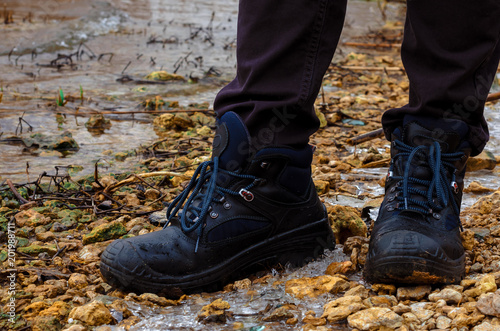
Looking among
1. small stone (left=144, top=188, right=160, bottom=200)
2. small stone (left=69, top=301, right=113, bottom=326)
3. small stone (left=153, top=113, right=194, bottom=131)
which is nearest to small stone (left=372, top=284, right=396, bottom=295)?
small stone (left=69, top=301, right=113, bottom=326)

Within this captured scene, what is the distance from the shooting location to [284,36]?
1.49 metres

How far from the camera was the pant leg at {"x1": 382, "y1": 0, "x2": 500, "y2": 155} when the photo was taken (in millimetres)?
1526

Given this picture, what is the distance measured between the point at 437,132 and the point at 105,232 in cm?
108

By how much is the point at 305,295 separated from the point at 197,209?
378 mm

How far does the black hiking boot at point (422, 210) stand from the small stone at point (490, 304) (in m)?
0.13

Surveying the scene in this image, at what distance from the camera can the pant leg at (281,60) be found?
4.86ft

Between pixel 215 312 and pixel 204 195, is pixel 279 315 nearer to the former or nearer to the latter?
pixel 215 312

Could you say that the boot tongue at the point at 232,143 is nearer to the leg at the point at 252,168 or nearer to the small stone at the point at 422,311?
the leg at the point at 252,168

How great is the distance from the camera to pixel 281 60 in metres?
1.51

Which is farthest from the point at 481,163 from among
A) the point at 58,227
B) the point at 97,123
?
the point at 97,123

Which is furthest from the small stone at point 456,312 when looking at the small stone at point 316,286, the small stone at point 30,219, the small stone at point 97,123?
the small stone at point 97,123

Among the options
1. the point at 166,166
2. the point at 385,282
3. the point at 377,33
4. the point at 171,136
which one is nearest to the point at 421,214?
the point at 385,282

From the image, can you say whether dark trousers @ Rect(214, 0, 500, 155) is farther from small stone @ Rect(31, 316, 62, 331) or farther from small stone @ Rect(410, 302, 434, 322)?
small stone @ Rect(31, 316, 62, 331)

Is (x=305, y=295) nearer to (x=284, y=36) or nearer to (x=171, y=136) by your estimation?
(x=284, y=36)
